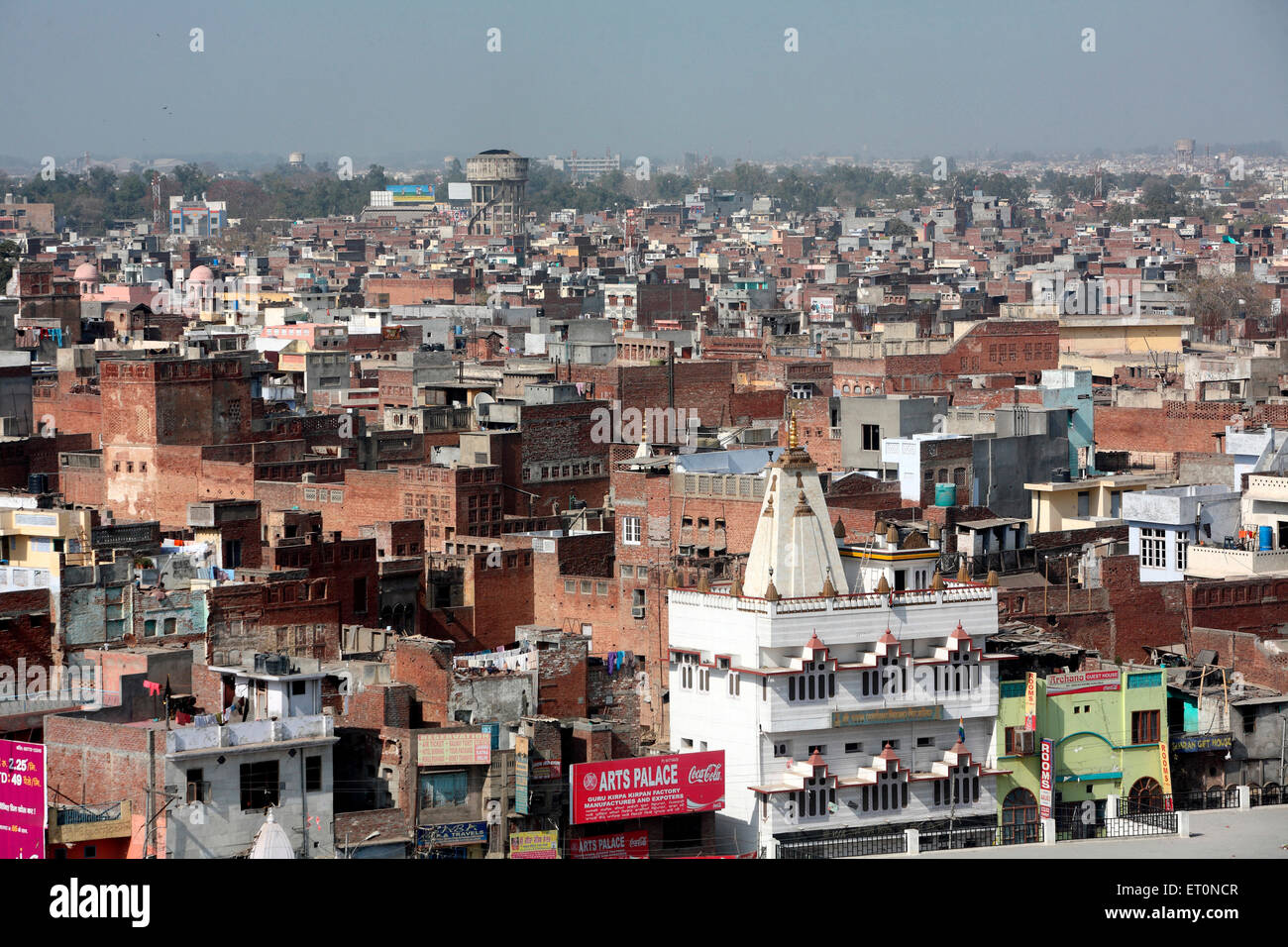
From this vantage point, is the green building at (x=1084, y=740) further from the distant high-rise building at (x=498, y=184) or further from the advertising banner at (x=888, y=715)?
the distant high-rise building at (x=498, y=184)

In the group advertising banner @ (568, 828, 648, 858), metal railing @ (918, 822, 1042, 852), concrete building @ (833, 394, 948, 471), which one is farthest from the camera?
concrete building @ (833, 394, 948, 471)

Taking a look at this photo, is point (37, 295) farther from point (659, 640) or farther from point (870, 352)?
point (659, 640)

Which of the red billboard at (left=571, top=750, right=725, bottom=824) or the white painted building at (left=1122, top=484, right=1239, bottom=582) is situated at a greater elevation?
the white painted building at (left=1122, top=484, right=1239, bottom=582)

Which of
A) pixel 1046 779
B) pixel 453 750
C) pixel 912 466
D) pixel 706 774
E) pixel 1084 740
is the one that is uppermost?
pixel 912 466

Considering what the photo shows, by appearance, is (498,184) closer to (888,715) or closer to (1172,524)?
(1172,524)

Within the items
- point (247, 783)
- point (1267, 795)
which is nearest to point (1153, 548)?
point (1267, 795)

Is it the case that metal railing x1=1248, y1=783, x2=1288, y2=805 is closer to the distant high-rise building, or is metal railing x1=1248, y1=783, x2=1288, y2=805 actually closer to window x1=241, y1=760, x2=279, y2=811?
window x1=241, y1=760, x2=279, y2=811

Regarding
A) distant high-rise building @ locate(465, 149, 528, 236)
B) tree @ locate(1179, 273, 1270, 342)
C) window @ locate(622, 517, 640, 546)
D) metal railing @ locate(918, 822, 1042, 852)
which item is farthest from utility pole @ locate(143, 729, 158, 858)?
distant high-rise building @ locate(465, 149, 528, 236)
